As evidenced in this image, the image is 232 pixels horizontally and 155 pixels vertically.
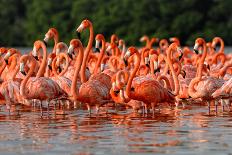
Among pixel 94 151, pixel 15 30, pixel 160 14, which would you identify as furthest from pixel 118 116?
pixel 15 30

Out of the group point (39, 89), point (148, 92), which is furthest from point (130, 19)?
point (148, 92)

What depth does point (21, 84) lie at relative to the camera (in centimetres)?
1708

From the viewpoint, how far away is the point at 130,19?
66.3 meters

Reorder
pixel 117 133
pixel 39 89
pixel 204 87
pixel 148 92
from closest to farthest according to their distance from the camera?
1. pixel 117 133
2. pixel 148 92
3. pixel 39 89
4. pixel 204 87

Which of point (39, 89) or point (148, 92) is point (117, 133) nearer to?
point (148, 92)

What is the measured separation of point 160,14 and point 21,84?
160 ft

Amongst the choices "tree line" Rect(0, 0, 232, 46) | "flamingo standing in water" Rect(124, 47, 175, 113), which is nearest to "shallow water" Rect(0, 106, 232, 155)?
"flamingo standing in water" Rect(124, 47, 175, 113)

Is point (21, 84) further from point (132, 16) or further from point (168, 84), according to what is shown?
point (132, 16)

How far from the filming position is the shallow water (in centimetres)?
1236

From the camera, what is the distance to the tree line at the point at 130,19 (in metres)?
63.8

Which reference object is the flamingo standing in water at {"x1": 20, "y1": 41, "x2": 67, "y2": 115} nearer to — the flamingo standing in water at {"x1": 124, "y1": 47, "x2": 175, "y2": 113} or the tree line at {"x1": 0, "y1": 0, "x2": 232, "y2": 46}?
the flamingo standing in water at {"x1": 124, "y1": 47, "x2": 175, "y2": 113}

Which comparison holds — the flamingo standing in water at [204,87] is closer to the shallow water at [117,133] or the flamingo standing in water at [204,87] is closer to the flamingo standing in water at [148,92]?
the shallow water at [117,133]

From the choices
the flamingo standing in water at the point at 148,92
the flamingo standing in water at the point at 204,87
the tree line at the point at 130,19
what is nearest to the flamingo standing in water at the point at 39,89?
the flamingo standing in water at the point at 148,92

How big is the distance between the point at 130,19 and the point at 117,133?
172 feet
